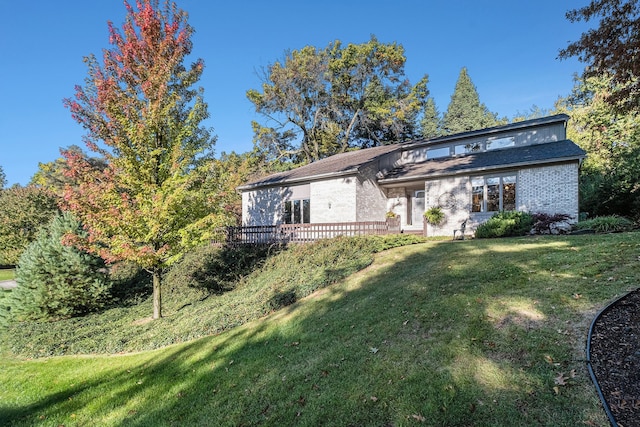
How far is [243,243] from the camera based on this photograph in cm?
1712

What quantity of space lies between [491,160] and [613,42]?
9.53 meters

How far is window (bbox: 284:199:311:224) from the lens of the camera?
18375 millimetres

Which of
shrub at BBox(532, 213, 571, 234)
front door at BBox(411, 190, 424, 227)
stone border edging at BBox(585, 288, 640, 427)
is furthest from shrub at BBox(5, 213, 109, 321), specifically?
shrub at BBox(532, 213, 571, 234)

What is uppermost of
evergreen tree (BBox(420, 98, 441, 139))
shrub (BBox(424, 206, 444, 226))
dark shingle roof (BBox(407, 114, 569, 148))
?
evergreen tree (BBox(420, 98, 441, 139))

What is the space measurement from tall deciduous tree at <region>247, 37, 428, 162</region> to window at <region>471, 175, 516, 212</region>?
2124cm

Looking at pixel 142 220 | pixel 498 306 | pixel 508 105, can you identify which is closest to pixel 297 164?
pixel 508 105

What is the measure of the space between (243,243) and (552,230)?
13.4m

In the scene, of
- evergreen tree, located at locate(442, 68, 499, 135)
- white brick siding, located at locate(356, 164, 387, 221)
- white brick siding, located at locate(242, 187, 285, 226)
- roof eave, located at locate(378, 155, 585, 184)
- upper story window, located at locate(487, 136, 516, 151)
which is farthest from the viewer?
evergreen tree, located at locate(442, 68, 499, 135)

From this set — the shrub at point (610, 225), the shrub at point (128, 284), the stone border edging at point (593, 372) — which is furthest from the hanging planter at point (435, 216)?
the shrub at point (128, 284)

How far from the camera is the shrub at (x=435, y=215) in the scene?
15.5 meters

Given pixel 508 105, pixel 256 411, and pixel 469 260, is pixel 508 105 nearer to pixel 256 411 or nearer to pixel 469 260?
pixel 469 260

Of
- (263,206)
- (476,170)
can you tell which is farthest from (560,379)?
(263,206)

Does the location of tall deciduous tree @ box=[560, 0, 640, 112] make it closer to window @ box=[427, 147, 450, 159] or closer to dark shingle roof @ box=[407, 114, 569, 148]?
dark shingle roof @ box=[407, 114, 569, 148]

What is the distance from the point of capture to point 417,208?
17.8 m
